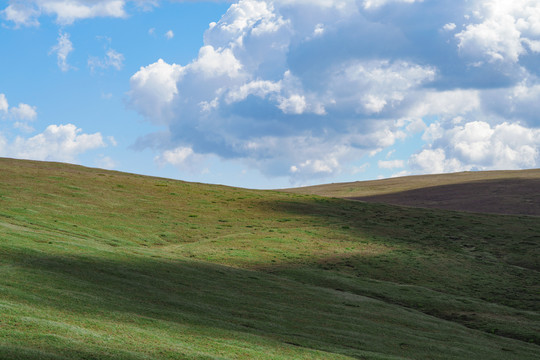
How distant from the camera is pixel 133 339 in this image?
777 inches

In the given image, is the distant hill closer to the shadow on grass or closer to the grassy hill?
the grassy hill

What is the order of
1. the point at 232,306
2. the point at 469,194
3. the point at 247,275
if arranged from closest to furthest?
the point at 232,306, the point at 247,275, the point at 469,194

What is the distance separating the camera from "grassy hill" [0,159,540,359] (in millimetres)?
22047

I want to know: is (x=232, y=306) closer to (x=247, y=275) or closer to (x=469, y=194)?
(x=247, y=275)

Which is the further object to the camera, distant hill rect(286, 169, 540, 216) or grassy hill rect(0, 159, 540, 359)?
distant hill rect(286, 169, 540, 216)

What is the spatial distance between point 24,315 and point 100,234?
106 feet

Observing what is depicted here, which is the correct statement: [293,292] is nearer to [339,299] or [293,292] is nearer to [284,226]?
[339,299]

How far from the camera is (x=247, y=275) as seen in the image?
42.0 m

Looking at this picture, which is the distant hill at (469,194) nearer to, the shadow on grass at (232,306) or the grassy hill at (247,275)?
the grassy hill at (247,275)

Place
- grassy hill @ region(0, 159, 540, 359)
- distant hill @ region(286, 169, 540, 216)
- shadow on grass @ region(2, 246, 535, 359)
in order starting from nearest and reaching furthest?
grassy hill @ region(0, 159, 540, 359) → shadow on grass @ region(2, 246, 535, 359) → distant hill @ region(286, 169, 540, 216)

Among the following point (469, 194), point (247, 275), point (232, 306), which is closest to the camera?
point (232, 306)

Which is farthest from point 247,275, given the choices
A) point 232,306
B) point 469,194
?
point 469,194

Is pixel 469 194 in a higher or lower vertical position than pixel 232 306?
higher

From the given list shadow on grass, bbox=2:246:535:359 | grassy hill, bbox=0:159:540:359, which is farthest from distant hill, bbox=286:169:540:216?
shadow on grass, bbox=2:246:535:359
